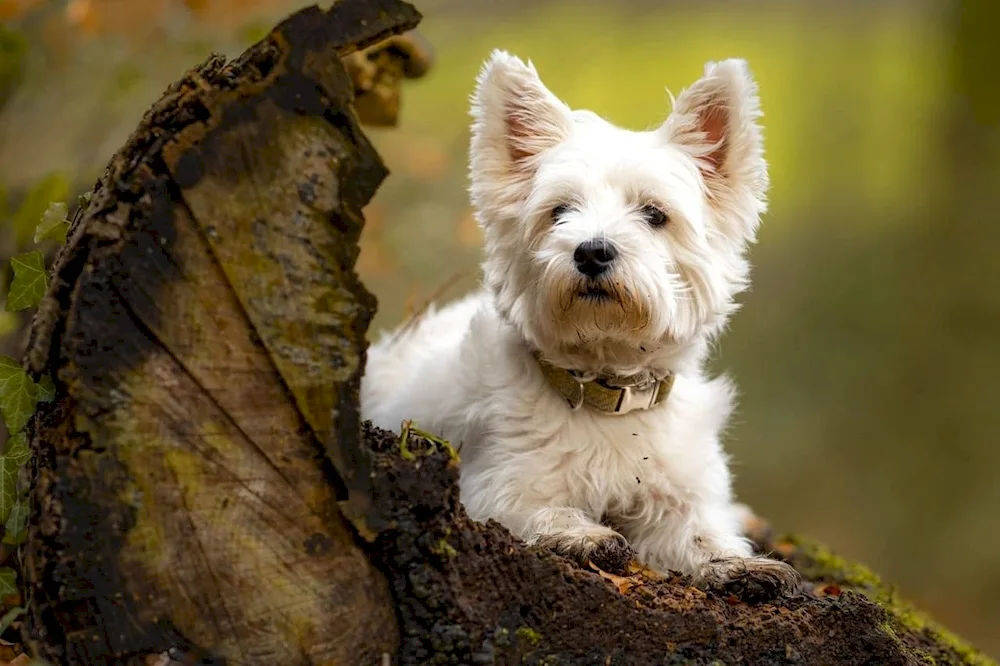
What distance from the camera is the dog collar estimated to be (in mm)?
3488

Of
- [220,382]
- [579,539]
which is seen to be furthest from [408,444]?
[579,539]

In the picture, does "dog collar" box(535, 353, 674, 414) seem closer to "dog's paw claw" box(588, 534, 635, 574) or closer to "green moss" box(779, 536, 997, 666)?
"dog's paw claw" box(588, 534, 635, 574)

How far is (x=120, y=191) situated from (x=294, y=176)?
420 millimetres

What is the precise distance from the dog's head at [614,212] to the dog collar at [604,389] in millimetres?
58

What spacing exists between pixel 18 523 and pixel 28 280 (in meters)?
0.66

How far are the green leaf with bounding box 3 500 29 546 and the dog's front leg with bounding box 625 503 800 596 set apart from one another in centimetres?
198

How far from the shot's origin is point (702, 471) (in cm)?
359

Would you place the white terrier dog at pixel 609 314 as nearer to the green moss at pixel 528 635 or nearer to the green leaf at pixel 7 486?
the green moss at pixel 528 635

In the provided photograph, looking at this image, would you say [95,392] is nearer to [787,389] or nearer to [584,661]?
[584,661]

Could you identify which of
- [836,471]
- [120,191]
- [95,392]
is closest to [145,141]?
[120,191]

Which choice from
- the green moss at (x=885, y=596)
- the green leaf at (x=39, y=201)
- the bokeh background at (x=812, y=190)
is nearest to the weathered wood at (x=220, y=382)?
the green leaf at (x=39, y=201)

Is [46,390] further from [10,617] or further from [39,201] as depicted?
[39,201]

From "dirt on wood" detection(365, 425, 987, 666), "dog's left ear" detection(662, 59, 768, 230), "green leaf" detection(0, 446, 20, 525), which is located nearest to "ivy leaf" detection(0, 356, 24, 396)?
"green leaf" detection(0, 446, 20, 525)

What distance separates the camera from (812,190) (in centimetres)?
1156
